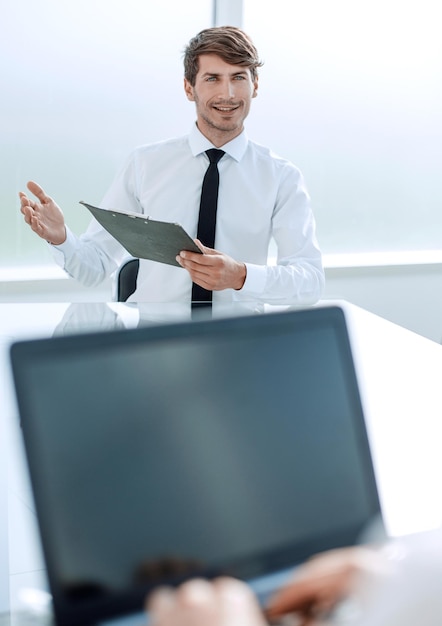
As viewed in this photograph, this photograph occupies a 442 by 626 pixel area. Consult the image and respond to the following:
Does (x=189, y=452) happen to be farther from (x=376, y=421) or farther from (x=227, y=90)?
(x=227, y=90)

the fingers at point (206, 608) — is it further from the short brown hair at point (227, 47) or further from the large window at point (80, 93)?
the large window at point (80, 93)

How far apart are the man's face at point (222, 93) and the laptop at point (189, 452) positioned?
1.94 m

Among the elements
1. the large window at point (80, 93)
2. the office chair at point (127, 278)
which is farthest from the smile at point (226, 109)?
the large window at point (80, 93)

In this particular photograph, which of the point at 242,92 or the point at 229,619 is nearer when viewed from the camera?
the point at 229,619

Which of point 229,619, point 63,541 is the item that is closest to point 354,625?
point 229,619

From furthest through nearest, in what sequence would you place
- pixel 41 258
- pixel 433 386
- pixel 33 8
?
1. pixel 41 258
2. pixel 33 8
3. pixel 433 386

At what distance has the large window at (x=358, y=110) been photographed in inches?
167

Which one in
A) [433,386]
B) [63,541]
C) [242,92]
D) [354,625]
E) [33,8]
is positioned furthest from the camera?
[33,8]

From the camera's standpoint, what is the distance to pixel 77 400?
2.77 feet

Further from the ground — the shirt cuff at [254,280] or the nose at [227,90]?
the nose at [227,90]

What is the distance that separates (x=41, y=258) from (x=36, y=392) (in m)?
3.22

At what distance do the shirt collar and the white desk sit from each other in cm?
67

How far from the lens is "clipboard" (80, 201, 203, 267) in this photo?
2129mm

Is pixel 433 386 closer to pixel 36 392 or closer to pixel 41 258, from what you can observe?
pixel 36 392
